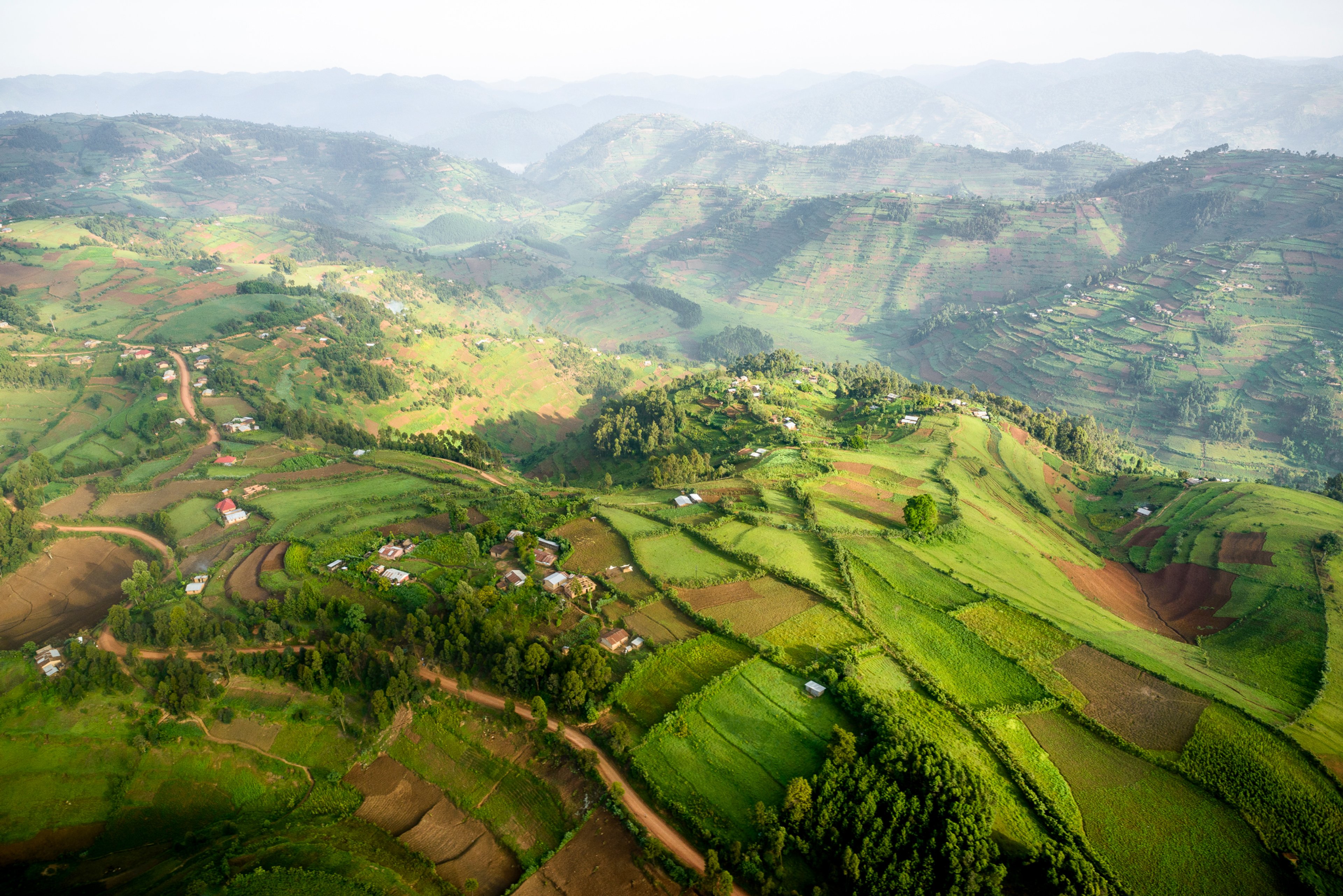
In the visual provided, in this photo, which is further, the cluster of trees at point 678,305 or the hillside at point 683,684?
the cluster of trees at point 678,305

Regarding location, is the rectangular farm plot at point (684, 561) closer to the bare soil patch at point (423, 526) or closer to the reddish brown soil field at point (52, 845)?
the bare soil patch at point (423, 526)

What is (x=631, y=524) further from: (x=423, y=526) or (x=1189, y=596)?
(x=1189, y=596)

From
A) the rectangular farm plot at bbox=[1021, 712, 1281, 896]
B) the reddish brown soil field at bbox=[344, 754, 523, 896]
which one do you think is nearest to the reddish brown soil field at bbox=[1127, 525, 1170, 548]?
the rectangular farm plot at bbox=[1021, 712, 1281, 896]

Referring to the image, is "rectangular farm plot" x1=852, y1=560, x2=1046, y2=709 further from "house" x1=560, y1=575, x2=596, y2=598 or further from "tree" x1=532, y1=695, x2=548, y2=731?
"tree" x1=532, y1=695, x2=548, y2=731

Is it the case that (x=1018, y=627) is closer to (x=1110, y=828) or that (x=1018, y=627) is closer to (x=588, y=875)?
(x=1110, y=828)

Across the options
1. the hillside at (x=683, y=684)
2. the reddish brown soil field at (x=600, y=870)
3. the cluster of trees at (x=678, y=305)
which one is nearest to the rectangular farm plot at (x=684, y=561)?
the hillside at (x=683, y=684)

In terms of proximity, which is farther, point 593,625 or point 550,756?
point 593,625

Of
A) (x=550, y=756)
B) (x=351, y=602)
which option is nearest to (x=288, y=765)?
(x=351, y=602)
